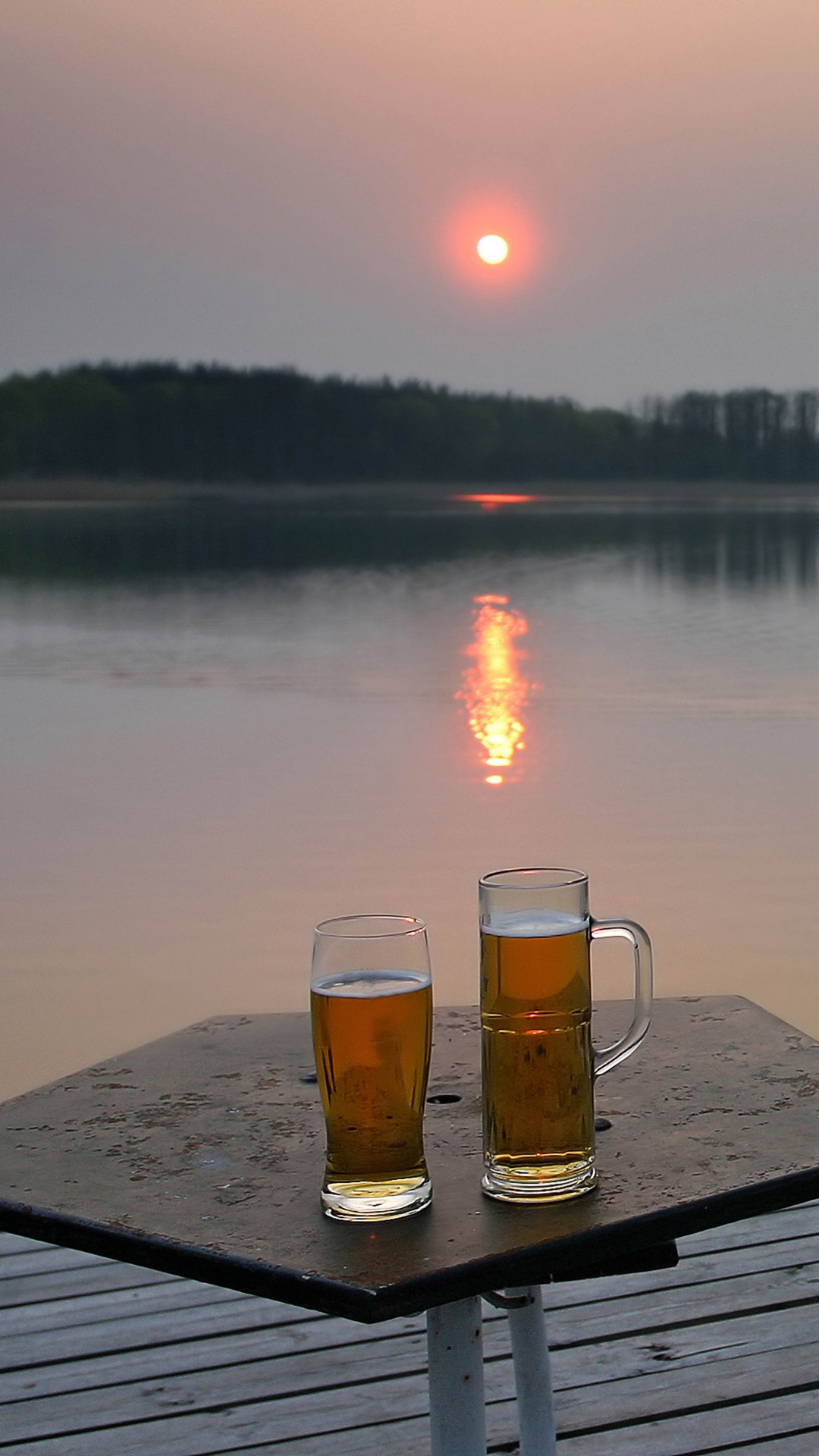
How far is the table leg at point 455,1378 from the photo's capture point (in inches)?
44.6

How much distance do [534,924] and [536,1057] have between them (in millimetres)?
81

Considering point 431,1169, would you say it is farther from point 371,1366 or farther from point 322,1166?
point 371,1366

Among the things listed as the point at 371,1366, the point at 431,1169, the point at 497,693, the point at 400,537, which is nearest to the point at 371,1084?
the point at 431,1169

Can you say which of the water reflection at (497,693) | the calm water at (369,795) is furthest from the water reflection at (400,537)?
the calm water at (369,795)

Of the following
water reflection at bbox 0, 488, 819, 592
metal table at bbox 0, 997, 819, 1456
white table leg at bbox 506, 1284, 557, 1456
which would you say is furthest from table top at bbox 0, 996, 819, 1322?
water reflection at bbox 0, 488, 819, 592

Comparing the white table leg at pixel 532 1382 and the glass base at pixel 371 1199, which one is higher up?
the glass base at pixel 371 1199

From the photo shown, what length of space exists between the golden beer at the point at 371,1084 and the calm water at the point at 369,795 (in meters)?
3.24

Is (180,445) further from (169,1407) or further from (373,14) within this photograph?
(169,1407)

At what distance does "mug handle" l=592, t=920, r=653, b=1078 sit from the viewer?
1.05 m

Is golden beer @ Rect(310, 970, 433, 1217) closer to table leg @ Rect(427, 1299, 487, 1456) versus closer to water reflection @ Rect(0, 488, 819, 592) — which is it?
table leg @ Rect(427, 1299, 487, 1456)

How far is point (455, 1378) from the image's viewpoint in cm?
113

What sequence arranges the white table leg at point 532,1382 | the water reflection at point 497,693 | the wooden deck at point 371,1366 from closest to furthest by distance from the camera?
the white table leg at point 532,1382 → the wooden deck at point 371,1366 → the water reflection at point 497,693

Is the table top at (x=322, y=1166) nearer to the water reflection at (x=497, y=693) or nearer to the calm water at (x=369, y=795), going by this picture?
the calm water at (x=369, y=795)

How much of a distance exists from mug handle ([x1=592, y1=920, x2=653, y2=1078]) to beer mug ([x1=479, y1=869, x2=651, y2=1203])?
1 cm
